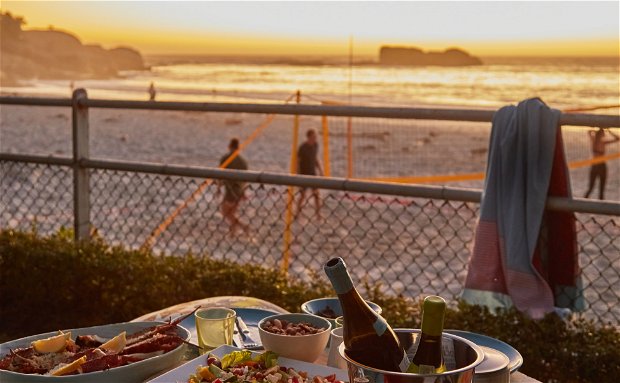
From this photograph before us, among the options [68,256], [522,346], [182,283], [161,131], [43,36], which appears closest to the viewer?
[522,346]

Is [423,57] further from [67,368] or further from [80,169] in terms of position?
[67,368]

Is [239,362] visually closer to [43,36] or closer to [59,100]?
[59,100]

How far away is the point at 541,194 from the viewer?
4297 millimetres

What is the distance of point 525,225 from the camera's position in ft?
14.2

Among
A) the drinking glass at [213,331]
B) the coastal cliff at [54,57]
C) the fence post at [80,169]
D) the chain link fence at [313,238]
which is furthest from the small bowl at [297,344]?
the coastal cliff at [54,57]

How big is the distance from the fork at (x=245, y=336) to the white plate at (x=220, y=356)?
0.86 ft

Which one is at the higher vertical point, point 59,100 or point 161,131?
point 59,100

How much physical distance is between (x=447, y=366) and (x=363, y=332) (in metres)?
0.28

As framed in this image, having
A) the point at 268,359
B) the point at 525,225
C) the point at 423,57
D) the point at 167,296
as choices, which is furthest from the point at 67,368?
the point at 423,57

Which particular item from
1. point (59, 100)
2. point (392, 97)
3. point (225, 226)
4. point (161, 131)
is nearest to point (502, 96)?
point (392, 97)

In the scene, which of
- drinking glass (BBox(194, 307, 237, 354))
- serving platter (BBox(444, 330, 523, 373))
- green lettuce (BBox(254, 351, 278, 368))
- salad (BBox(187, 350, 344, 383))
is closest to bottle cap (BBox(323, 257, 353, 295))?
salad (BBox(187, 350, 344, 383))

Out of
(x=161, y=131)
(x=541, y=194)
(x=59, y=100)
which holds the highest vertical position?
(x=59, y=100)

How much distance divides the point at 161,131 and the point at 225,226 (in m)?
26.3

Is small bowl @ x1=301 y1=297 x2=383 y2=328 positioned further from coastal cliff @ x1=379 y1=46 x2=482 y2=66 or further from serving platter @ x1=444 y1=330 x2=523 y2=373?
coastal cliff @ x1=379 y1=46 x2=482 y2=66
